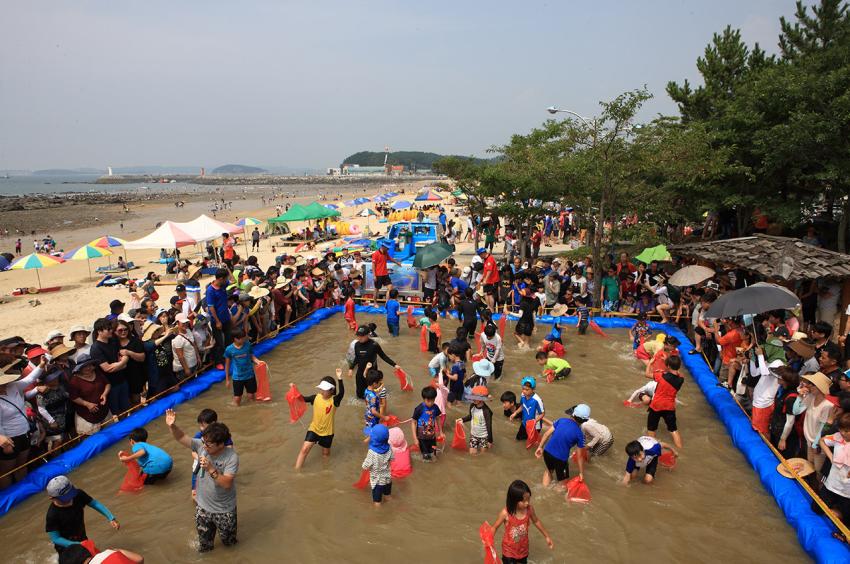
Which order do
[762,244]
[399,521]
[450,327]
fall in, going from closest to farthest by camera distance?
1. [399,521]
2. [762,244]
3. [450,327]

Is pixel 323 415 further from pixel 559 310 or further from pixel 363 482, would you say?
pixel 559 310

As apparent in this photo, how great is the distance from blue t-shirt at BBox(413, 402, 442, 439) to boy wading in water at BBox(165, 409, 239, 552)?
8.49ft

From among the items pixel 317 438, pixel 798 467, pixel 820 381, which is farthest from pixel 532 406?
pixel 820 381

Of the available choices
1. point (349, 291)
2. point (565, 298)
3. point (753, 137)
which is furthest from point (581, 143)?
point (349, 291)

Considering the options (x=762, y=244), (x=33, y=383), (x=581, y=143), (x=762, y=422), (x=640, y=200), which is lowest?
(x=762, y=422)

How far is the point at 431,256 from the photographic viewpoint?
1365 cm

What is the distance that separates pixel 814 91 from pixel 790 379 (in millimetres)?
11215

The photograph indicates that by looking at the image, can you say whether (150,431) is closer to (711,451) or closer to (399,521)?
(399,521)

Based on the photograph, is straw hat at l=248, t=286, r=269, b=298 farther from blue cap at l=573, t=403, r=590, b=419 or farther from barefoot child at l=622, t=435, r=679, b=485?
barefoot child at l=622, t=435, r=679, b=485

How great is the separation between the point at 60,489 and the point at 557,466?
5.35m

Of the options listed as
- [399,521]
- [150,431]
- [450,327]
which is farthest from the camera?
[450,327]

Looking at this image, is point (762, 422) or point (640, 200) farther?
point (640, 200)

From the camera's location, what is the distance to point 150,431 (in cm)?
820

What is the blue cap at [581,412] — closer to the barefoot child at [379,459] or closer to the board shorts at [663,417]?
the board shorts at [663,417]
